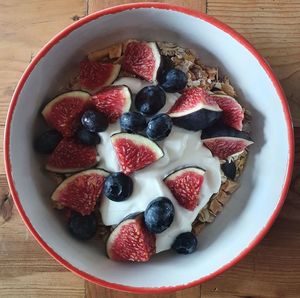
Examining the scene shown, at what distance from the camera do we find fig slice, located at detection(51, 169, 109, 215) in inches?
Result: 44.8

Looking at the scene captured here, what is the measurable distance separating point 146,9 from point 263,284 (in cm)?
61

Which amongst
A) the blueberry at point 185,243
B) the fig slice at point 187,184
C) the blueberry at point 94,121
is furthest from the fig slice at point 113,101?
the blueberry at point 185,243

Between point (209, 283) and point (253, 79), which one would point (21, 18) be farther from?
point (209, 283)

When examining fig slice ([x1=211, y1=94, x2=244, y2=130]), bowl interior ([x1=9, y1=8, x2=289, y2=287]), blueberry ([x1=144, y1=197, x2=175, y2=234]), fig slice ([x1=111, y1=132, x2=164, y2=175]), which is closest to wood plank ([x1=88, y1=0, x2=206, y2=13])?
bowl interior ([x1=9, y1=8, x2=289, y2=287])

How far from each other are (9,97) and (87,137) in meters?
0.25

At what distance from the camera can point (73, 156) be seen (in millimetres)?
1156

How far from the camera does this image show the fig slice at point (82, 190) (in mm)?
1137

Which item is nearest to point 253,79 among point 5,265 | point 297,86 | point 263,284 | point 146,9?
point 297,86

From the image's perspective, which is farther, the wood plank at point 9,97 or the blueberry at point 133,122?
the wood plank at point 9,97

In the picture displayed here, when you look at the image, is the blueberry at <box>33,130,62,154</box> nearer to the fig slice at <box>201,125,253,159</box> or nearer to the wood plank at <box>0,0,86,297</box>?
the wood plank at <box>0,0,86,297</box>

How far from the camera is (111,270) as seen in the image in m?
1.14

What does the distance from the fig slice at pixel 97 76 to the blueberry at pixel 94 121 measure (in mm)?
74

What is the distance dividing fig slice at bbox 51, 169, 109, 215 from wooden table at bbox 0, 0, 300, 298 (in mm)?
160

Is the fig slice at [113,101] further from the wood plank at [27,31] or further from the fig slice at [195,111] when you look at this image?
the wood plank at [27,31]
